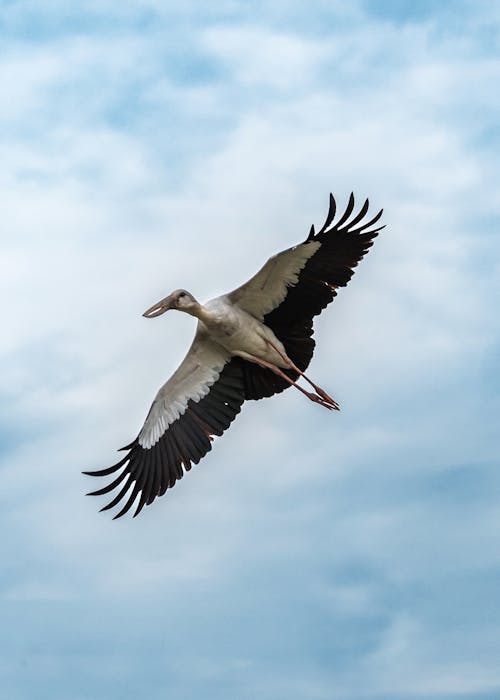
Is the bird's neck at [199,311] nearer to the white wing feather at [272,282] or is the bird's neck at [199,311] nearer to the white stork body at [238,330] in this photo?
the white stork body at [238,330]

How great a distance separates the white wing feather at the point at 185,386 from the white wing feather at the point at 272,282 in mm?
712

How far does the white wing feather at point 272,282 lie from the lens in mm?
16891

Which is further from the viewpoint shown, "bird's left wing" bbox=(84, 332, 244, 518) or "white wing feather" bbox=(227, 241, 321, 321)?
"bird's left wing" bbox=(84, 332, 244, 518)

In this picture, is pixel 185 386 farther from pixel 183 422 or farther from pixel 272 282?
pixel 272 282

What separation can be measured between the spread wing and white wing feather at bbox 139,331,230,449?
34.4 inches

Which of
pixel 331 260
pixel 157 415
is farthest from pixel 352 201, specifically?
pixel 157 415

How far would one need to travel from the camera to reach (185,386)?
18156mm

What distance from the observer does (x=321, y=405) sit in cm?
1780

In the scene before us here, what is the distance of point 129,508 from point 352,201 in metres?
4.34

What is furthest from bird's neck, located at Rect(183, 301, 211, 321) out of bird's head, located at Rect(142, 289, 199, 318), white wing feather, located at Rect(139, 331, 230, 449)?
white wing feather, located at Rect(139, 331, 230, 449)

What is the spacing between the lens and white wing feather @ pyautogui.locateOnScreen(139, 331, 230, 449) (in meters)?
18.0

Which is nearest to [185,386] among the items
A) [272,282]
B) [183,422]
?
[183,422]

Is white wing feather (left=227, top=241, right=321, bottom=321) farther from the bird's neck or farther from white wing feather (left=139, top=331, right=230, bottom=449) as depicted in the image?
white wing feather (left=139, top=331, right=230, bottom=449)

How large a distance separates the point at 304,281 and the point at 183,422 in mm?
2311
